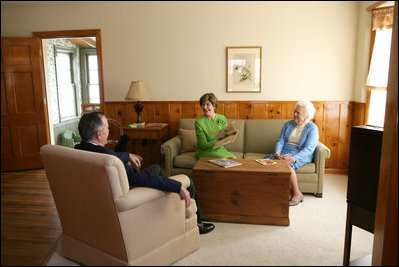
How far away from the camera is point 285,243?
7.61 ft

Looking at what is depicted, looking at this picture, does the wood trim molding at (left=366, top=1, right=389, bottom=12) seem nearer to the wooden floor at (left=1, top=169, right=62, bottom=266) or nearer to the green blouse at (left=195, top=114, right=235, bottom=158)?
the green blouse at (left=195, top=114, right=235, bottom=158)

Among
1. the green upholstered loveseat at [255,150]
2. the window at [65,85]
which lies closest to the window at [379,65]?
the green upholstered loveseat at [255,150]

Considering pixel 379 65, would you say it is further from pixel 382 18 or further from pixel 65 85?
pixel 65 85

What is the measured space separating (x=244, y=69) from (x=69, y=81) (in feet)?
15.0

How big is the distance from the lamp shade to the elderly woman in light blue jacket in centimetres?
181

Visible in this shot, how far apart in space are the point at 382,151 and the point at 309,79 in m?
2.61

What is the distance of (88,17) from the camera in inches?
165

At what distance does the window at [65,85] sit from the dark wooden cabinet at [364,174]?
565 cm

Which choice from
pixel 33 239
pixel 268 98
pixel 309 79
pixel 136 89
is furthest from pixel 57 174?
pixel 309 79

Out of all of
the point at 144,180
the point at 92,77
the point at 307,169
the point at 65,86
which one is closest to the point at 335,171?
the point at 307,169

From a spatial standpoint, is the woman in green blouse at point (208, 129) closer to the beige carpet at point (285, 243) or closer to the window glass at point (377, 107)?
the beige carpet at point (285, 243)

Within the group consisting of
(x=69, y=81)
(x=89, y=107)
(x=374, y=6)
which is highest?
(x=374, y=6)

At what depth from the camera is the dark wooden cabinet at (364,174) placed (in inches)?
67.8

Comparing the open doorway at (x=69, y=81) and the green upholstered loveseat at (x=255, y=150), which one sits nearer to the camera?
the green upholstered loveseat at (x=255, y=150)
